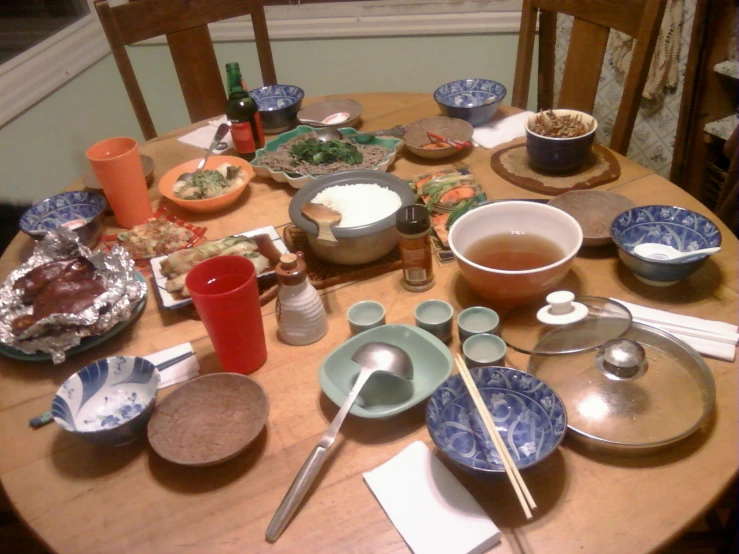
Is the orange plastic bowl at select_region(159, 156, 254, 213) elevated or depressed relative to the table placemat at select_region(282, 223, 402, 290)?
elevated

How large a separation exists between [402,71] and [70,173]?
1.74 meters

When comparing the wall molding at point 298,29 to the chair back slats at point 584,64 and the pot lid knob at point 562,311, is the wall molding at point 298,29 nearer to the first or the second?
the chair back slats at point 584,64

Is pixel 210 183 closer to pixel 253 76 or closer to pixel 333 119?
pixel 333 119

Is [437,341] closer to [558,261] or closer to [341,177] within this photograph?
[558,261]

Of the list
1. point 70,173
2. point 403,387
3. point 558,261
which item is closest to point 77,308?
point 403,387

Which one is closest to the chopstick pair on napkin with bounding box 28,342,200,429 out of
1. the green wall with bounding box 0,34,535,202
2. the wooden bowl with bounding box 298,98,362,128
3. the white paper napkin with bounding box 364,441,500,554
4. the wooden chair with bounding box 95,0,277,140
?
the white paper napkin with bounding box 364,441,500,554

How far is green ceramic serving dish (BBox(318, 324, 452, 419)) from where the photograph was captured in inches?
34.3

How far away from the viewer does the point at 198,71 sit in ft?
6.77

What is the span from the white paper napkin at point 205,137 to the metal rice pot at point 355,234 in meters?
0.58

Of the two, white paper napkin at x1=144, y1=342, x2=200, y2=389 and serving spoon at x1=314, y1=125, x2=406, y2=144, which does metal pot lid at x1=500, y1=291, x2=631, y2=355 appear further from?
serving spoon at x1=314, y1=125, x2=406, y2=144

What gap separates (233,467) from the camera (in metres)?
0.82

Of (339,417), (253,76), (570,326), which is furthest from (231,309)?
(253,76)

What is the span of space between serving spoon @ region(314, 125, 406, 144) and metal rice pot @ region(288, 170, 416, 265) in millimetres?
335

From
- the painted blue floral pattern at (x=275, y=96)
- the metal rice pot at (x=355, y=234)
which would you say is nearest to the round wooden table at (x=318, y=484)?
the metal rice pot at (x=355, y=234)
